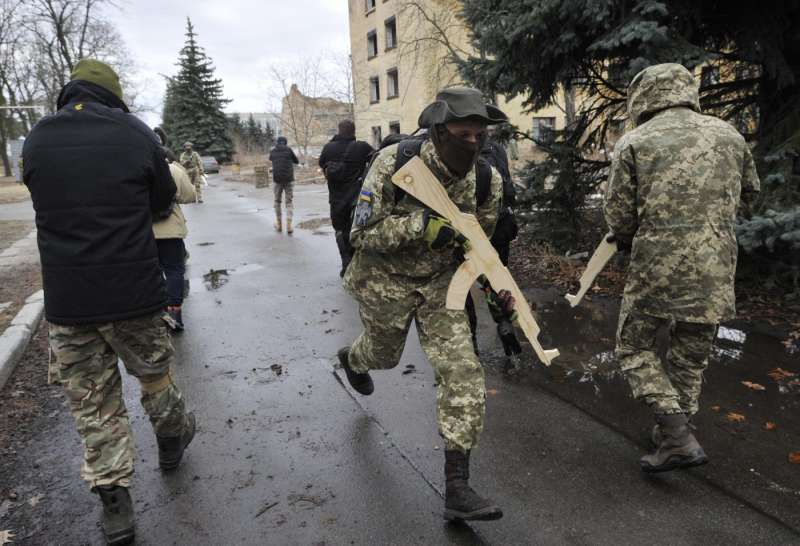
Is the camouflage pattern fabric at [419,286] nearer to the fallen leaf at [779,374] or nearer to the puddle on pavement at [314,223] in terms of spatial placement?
the fallen leaf at [779,374]

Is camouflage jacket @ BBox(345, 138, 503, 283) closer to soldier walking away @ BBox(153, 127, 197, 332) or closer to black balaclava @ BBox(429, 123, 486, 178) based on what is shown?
black balaclava @ BBox(429, 123, 486, 178)

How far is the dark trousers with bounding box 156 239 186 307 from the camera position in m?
4.86

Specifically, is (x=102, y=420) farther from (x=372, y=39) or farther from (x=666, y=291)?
(x=372, y=39)

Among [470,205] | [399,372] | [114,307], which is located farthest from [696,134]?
[114,307]

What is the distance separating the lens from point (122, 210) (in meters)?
2.40

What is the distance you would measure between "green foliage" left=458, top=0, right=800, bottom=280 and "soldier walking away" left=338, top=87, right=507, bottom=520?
9.54ft

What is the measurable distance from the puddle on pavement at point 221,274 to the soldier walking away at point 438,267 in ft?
15.8

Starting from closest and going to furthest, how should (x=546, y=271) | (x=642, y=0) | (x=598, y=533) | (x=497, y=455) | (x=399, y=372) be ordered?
1. (x=598, y=533)
2. (x=497, y=455)
3. (x=399, y=372)
4. (x=642, y=0)
5. (x=546, y=271)

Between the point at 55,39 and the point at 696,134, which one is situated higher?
the point at 55,39

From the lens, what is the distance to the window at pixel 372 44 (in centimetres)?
3378

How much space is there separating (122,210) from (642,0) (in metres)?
4.65

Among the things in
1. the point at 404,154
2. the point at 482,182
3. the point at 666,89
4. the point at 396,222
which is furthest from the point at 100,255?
the point at 666,89

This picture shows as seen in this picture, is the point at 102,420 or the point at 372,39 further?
the point at 372,39

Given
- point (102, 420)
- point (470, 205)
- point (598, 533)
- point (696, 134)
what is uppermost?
point (696, 134)
